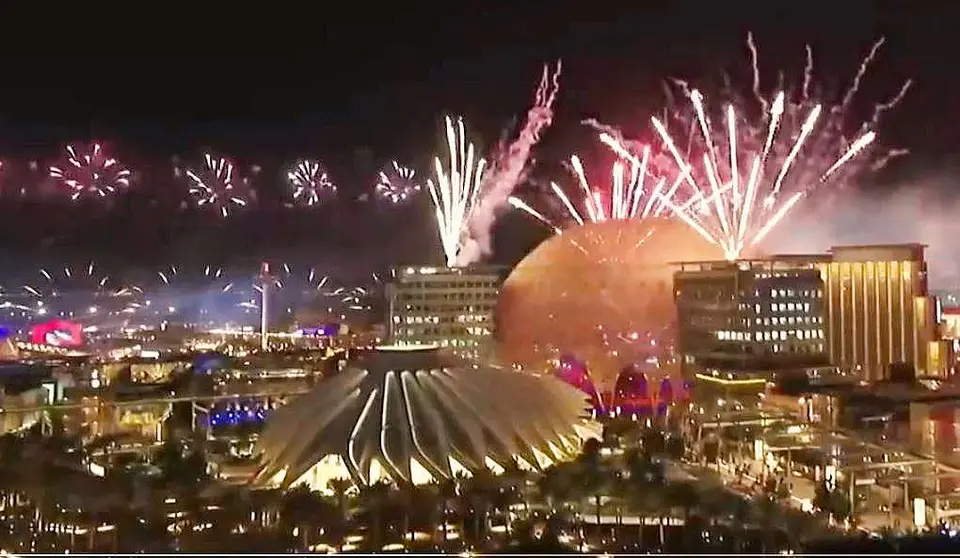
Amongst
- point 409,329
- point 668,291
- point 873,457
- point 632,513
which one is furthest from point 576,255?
point 632,513

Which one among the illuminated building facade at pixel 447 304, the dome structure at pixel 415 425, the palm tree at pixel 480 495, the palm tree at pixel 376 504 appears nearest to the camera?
the palm tree at pixel 376 504

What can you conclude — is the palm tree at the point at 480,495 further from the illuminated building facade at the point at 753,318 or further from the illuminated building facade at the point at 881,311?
the illuminated building facade at the point at 881,311

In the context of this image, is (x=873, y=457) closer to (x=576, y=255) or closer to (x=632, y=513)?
(x=632, y=513)

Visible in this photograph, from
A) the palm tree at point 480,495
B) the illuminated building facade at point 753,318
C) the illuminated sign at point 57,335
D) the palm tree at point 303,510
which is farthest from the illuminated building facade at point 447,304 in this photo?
the palm tree at point 303,510

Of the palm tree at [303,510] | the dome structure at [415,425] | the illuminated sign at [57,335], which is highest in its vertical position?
the illuminated sign at [57,335]

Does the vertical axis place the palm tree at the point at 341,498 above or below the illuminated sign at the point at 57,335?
below

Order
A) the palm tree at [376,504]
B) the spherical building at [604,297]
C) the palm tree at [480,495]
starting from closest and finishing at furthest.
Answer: the palm tree at [376,504] → the palm tree at [480,495] → the spherical building at [604,297]

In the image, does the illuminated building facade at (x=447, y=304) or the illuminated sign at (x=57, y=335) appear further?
the illuminated sign at (x=57, y=335)

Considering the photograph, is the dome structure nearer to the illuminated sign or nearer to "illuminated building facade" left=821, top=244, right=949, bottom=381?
"illuminated building facade" left=821, top=244, right=949, bottom=381
